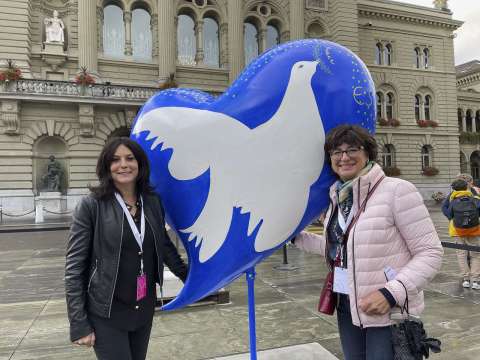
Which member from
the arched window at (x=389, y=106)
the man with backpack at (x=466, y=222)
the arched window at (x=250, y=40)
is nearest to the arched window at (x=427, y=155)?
the arched window at (x=389, y=106)

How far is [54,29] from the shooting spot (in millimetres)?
22734

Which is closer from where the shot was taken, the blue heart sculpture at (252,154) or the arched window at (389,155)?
the blue heart sculpture at (252,154)

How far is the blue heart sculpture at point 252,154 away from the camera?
7.33 feet

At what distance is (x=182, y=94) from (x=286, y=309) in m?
3.83

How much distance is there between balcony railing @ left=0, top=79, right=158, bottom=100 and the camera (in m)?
20.7

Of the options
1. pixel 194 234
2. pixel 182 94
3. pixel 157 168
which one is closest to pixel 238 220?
pixel 194 234

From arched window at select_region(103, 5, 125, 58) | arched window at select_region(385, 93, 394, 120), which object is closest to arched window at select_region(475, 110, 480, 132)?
arched window at select_region(385, 93, 394, 120)

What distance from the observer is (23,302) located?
6.01 metres

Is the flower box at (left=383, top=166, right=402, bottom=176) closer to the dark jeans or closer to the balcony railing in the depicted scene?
the balcony railing

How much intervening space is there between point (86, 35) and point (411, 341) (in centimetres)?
2473

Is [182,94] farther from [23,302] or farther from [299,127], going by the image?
[23,302]

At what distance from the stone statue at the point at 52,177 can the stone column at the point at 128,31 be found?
818 centimetres

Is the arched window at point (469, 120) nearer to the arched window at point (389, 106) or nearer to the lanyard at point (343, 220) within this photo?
the arched window at point (389, 106)

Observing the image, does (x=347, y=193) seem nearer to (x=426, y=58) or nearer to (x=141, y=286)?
(x=141, y=286)
